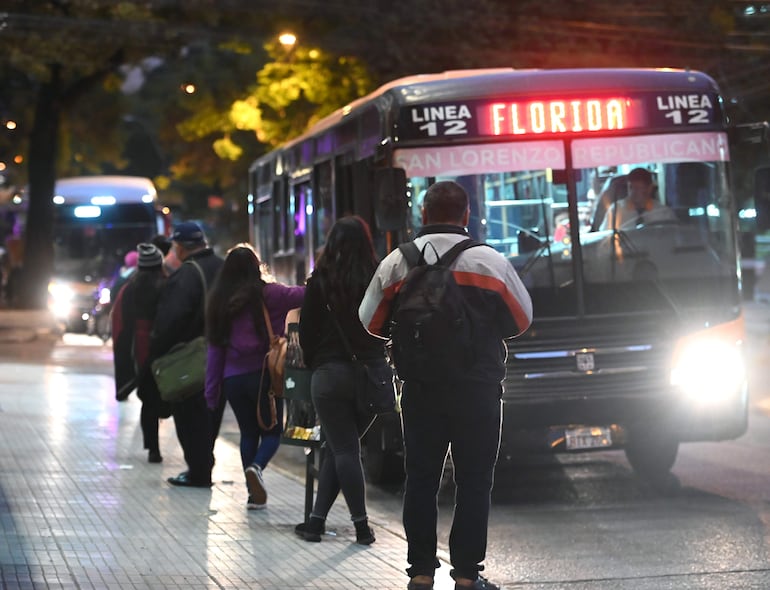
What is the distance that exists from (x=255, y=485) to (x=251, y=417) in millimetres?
473

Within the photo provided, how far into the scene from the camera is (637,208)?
10.8 m

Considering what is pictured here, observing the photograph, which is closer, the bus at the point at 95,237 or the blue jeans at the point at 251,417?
the blue jeans at the point at 251,417

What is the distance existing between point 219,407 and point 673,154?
3755mm

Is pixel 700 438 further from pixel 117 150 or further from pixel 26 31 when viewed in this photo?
pixel 117 150

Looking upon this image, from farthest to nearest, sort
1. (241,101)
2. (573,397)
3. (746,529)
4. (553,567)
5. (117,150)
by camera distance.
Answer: (117,150)
(241,101)
(573,397)
(746,529)
(553,567)

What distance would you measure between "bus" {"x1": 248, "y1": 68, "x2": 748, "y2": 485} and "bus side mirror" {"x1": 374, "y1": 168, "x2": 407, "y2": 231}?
1 cm

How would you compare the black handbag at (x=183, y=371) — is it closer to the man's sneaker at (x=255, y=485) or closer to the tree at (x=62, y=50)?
the man's sneaker at (x=255, y=485)

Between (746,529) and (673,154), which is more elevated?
(673,154)

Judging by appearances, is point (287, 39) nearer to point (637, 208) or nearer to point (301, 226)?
point (301, 226)

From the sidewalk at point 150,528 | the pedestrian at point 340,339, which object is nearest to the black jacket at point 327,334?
the pedestrian at point 340,339

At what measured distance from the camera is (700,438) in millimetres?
11055

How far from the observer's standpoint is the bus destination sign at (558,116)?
10906 millimetres

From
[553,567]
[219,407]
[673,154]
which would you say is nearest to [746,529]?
[553,567]

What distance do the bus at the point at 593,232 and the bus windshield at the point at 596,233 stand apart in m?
0.01
